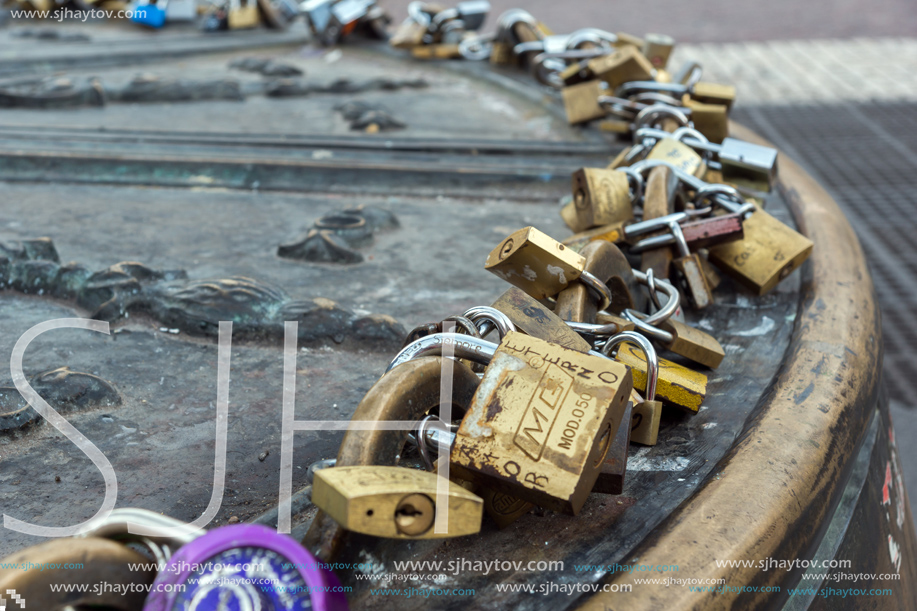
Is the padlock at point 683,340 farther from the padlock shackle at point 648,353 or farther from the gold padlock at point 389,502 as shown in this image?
the gold padlock at point 389,502

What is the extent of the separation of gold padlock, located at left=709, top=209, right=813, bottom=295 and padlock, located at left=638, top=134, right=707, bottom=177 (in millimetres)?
205

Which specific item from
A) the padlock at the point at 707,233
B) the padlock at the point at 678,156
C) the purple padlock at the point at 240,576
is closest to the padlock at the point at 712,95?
the padlock at the point at 678,156

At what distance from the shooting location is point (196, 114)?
2.53 meters

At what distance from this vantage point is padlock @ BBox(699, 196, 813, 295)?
49.7 inches

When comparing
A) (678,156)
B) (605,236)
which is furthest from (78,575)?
(678,156)

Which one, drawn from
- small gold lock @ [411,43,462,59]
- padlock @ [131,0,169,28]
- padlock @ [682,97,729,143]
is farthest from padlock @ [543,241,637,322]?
padlock @ [131,0,169,28]

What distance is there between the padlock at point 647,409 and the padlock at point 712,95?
132 centimetres

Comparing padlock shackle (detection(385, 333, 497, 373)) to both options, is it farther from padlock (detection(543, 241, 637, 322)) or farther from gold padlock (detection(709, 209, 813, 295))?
gold padlock (detection(709, 209, 813, 295))

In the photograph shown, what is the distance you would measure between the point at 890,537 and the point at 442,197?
1157mm

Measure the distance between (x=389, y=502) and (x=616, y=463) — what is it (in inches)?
10.7

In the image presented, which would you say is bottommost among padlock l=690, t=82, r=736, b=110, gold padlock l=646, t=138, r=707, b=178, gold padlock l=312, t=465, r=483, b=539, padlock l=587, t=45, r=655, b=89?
gold padlock l=312, t=465, r=483, b=539

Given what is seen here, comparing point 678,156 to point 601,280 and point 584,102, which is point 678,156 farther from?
point 584,102

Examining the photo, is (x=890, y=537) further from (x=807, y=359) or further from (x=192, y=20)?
(x=192, y=20)

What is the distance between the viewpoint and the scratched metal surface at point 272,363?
76 cm
